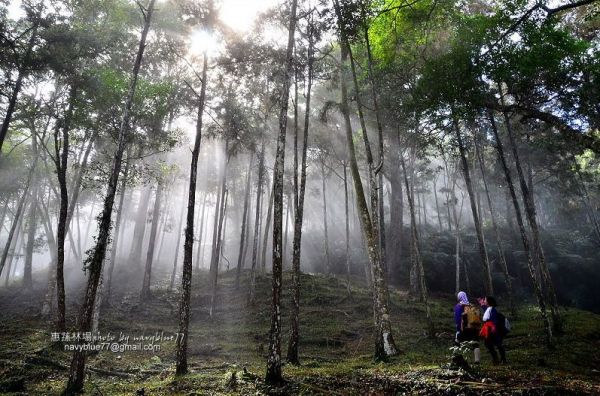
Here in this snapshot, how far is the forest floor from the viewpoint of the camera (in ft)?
22.9

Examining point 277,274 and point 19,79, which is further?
point 19,79

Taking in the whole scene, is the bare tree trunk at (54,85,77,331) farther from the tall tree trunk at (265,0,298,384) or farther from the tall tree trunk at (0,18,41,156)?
the tall tree trunk at (265,0,298,384)

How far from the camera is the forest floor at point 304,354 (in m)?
6.99

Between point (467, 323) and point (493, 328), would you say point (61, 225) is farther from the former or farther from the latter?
point (493, 328)

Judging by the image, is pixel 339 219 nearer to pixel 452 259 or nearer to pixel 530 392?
pixel 452 259

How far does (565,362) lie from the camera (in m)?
9.65

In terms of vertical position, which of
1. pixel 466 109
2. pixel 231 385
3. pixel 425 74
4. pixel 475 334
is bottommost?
pixel 231 385

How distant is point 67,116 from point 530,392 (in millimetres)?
14506

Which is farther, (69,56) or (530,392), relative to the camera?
(69,56)

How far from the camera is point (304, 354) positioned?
42.0 feet

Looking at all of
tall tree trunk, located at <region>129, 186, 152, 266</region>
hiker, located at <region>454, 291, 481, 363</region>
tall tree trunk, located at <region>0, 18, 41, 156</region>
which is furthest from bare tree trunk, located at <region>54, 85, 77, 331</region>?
tall tree trunk, located at <region>129, 186, 152, 266</region>

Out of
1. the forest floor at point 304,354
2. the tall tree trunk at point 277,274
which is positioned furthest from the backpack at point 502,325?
the tall tree trunk at point 277,274

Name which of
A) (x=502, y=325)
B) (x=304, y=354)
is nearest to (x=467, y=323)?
(x=502, y=325)

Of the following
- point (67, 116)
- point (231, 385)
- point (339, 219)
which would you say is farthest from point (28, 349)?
point (339, 219)
